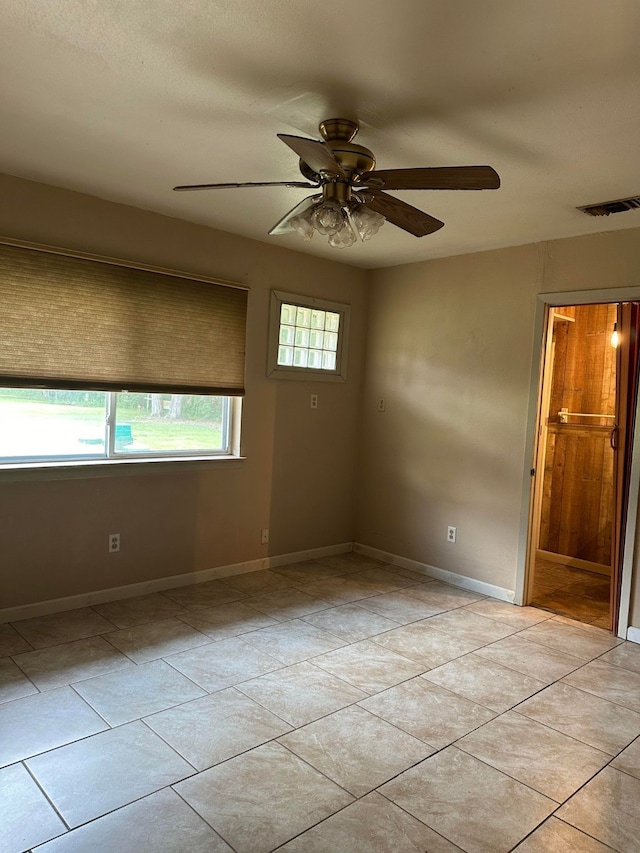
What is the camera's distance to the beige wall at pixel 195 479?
11.1 feet

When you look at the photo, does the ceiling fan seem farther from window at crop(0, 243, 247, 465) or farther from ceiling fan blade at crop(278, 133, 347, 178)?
window at crop(0, 243, 247, 465)

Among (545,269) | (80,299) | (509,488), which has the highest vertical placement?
(545,269)

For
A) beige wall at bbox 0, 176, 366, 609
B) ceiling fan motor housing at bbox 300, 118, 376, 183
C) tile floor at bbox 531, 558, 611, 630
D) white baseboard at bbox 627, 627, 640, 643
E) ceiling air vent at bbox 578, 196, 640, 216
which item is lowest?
tile floor at bbox 531, 558, 611, 630

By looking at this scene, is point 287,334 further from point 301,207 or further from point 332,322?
point 301,207

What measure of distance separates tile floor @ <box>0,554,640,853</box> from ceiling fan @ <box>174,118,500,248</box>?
6.53ft

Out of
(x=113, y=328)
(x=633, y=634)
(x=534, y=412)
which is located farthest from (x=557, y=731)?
(x=113, y=328)

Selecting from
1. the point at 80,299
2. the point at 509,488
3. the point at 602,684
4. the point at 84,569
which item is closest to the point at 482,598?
the point at 509,488

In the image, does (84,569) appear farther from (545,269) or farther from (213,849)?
(545,269)

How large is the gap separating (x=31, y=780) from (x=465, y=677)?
1.95 metres

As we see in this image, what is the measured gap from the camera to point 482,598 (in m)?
4.20

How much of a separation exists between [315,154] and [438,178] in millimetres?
437

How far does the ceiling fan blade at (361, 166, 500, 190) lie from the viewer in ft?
6.64

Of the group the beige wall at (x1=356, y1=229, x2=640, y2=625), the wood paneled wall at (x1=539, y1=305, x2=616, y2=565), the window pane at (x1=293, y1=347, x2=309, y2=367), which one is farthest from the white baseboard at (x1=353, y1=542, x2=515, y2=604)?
the window pane at (x1=293, y1=347, x2=309, y2=367)

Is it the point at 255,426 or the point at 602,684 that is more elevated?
the point at 255,426
